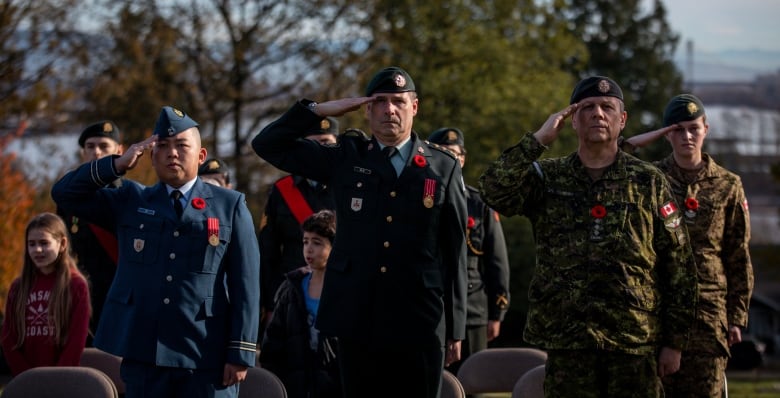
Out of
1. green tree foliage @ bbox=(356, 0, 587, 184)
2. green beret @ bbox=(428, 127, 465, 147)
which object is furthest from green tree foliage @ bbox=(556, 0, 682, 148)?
green beret @ bbox=(428, 127, 465, 147)

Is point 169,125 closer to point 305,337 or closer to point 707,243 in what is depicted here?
point 305,337

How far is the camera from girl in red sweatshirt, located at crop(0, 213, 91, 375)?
8.28 m

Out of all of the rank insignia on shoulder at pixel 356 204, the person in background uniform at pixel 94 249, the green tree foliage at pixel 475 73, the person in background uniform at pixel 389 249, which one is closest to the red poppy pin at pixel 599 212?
the person in background uniform at pixel 389 249

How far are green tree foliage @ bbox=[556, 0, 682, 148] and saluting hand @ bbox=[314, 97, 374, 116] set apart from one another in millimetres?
46737

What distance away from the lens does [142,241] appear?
6.26 metres

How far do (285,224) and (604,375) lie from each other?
395 cm

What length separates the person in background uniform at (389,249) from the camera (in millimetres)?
6312

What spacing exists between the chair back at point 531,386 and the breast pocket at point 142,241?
7.55ft

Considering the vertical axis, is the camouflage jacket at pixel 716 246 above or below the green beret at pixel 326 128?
below

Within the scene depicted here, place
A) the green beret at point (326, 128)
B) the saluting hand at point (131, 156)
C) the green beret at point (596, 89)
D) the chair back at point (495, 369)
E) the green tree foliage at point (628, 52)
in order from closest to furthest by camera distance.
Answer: the green beret at point (596, 89)
the saluting hand at point (131, 156)
the chair back at point (495, 369)
the green beret at point (326, 128)
the green tree foliage at point (628, 52)

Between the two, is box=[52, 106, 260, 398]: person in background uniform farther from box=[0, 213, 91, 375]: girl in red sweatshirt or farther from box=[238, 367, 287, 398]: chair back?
box=[0, 213, 91, 375]: girl in red sweatshirt

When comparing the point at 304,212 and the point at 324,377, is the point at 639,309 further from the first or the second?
the point at 304,212

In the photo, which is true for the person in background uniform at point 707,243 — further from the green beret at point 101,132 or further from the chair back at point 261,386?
the green beret at point 101,132

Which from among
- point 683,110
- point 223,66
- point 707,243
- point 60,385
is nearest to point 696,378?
point 707,243
